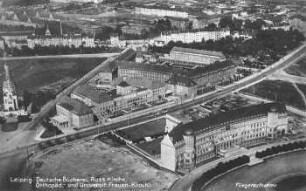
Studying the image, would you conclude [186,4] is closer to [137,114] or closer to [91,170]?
[137,114]

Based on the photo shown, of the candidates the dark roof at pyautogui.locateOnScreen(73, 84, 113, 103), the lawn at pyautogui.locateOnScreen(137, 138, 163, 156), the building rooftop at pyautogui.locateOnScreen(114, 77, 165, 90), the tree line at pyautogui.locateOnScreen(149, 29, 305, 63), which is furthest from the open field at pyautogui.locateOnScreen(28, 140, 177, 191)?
the tree line at pyautogui.locateOnScreen(149, 29, 305, 63)

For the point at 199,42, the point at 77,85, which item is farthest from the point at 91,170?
the point at 199,42

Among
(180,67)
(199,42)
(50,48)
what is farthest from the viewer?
(199,42)

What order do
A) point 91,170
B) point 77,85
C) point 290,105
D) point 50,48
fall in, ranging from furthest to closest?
point 50,48
point 77,85
point 290,105
point 91,170

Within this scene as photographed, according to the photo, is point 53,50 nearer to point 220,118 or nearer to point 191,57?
point 191,57

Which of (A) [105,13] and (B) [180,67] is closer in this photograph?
(B) [180,67]

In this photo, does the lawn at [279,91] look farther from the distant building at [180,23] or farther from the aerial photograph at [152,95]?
the distant building at [180,23]
